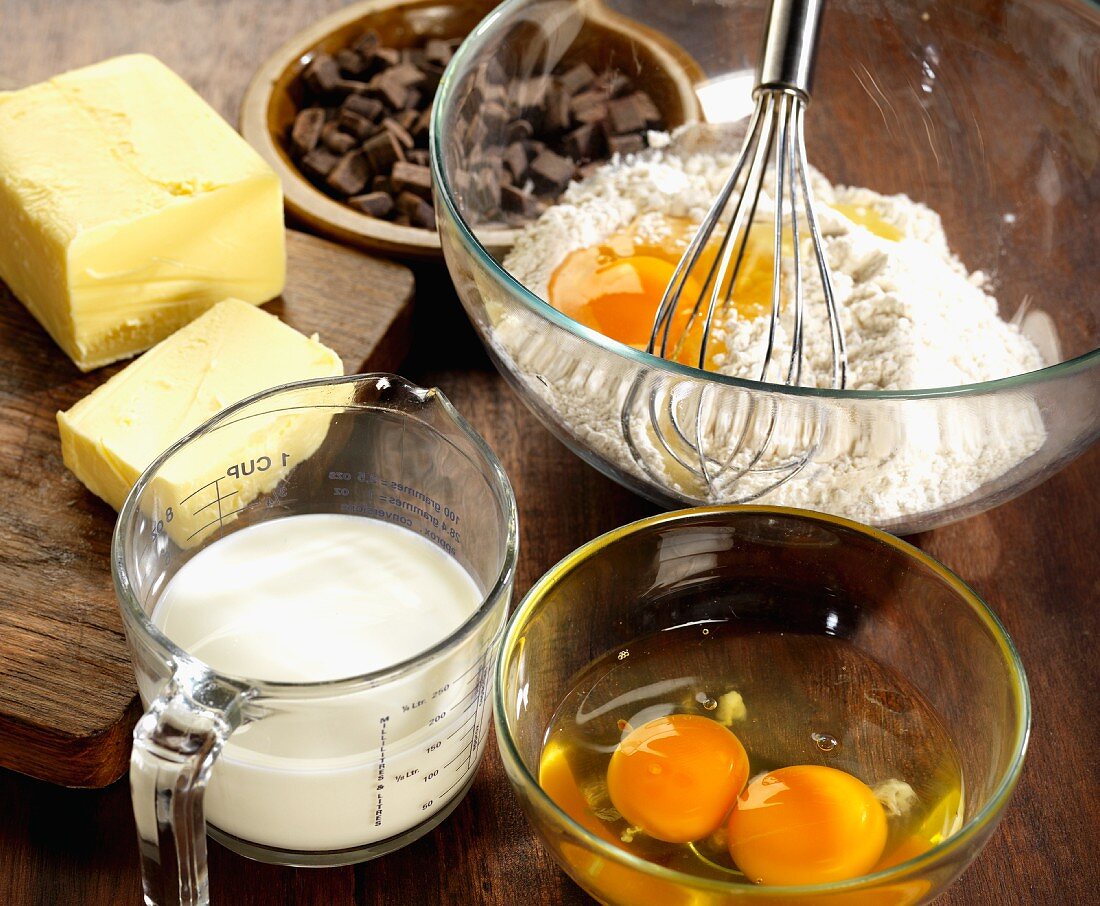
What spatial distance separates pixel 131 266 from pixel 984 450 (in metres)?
0.56

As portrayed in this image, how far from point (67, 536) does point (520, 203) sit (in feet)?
1.33

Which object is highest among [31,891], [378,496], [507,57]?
[507,57]

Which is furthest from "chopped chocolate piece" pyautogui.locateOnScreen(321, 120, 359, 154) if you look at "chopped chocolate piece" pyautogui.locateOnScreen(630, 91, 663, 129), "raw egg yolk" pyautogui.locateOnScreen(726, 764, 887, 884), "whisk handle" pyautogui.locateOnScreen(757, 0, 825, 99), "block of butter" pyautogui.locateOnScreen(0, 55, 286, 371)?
"raw egg yolk" pyautogui.locateOnScreen(726, 764, 887, 884)

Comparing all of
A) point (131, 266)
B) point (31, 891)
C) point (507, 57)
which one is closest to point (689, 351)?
point (507, 57)

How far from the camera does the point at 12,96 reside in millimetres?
920

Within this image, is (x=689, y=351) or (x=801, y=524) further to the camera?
(x=689, y=351)

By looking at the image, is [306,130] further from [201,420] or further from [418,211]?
[201,420]

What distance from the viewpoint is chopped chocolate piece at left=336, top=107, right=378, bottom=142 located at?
1.04 meters

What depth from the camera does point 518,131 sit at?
98 centimetres

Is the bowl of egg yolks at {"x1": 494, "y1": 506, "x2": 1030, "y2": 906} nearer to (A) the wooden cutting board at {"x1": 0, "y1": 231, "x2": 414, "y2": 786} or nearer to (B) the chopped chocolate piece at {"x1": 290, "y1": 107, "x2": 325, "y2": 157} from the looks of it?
(A) the wooden cutting board at {"x1": 0, "y1": 231, "x2": 414, "y2": 786}

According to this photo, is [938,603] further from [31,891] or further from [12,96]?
[12,96]

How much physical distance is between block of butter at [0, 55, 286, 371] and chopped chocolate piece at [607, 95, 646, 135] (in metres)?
0.27

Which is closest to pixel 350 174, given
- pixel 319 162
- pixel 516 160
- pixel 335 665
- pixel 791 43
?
pixel 319 162

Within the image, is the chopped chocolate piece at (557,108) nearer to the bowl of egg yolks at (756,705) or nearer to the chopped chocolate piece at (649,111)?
the chopped chocolate piece at (649,111)
